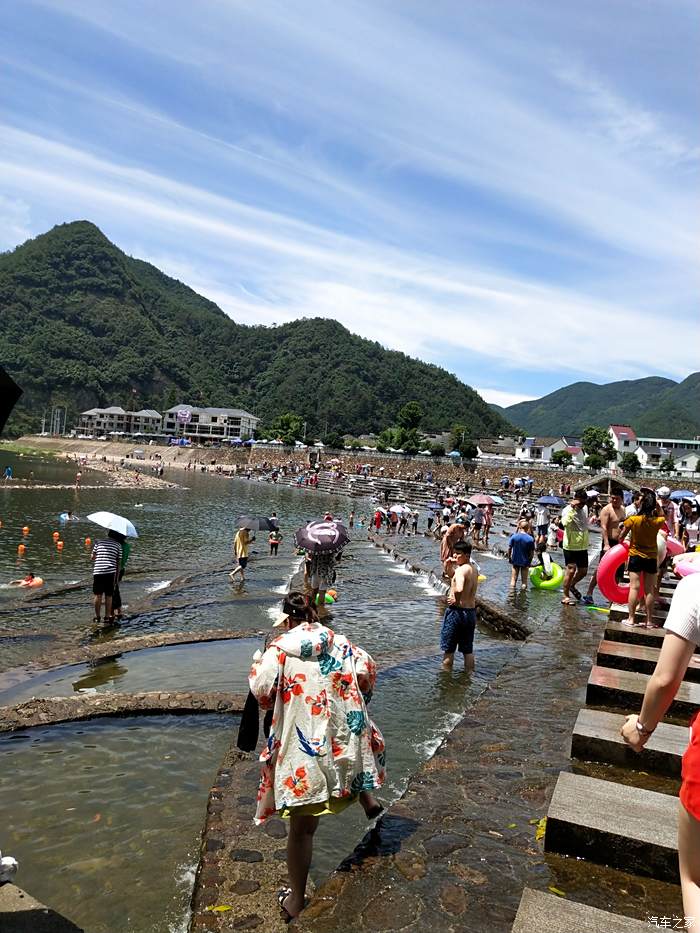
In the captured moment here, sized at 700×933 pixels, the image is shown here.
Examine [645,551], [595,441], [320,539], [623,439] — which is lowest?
[320,539]

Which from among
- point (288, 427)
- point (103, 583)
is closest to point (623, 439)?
point (288, 427)

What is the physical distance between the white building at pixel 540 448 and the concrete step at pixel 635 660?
106 metres

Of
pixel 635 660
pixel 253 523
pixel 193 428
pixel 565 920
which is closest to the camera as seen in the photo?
pixel 565 920

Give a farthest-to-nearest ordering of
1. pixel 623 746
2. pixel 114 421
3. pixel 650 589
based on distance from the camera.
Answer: pixel 114 421
pixel 650 589
pixel 623 746

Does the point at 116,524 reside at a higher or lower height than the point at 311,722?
lower

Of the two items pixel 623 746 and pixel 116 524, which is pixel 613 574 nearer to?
pixel 623 746

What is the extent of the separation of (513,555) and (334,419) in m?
150

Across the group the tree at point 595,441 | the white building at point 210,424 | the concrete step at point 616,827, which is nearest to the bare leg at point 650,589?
Result: the concrete step at point 616,827

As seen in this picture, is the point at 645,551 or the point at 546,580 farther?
the point at 546,580

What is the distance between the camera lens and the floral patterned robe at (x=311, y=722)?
3516 mm

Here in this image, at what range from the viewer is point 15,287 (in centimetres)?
18925

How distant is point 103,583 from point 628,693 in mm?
9136

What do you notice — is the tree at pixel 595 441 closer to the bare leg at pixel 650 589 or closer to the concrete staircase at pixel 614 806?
the bare leg at pixel 650 589

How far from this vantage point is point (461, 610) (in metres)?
8.52
